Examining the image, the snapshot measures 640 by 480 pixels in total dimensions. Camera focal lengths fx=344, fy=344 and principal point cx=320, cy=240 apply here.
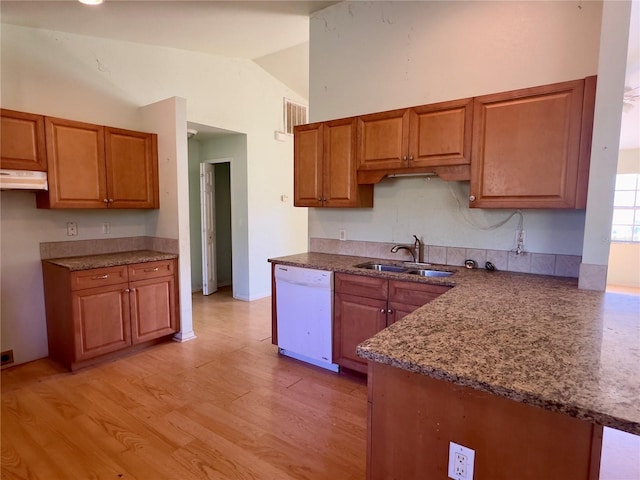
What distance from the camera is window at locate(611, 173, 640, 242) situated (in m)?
7.13

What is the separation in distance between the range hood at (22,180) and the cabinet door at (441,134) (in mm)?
3024

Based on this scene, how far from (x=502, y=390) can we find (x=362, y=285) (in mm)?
1751

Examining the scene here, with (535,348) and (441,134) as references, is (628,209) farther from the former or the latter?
(535,348)

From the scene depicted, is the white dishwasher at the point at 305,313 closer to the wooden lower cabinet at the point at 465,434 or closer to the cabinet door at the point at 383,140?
the cabinet door at the point at 383,140

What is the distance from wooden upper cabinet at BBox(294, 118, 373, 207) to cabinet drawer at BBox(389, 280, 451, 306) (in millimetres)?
904

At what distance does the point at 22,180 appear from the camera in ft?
8.94

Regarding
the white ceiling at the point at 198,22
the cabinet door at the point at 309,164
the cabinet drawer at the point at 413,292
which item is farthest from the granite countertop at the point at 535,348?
the white ceiling at the point at 198,22

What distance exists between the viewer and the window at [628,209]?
23.4 feet

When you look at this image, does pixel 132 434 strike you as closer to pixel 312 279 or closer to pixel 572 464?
pixel 312 279

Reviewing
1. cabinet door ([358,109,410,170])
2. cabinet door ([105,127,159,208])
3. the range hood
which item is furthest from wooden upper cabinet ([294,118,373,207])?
the range hood

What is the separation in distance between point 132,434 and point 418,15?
376cm

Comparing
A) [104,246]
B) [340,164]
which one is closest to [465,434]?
[340,164]

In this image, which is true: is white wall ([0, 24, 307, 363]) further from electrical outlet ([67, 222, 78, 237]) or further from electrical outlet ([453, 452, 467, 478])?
electrical outlet ([453, 452, 467, 478])

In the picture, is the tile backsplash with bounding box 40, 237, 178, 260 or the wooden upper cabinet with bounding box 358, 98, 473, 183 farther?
the tile backsplash with bounding box 40, 237, 178, 260
